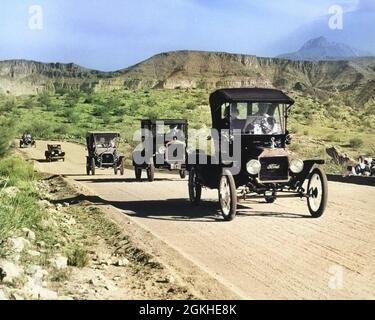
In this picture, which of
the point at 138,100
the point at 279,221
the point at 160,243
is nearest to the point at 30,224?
the point at 160,243

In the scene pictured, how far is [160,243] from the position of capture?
970 centimetres

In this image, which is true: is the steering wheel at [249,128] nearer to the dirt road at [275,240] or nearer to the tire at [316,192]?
Result: the tire at [316,192]

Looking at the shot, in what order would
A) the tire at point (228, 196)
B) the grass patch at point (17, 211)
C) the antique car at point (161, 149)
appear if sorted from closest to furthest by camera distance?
1. the grass patch at point (17, 211)
2. the tire at point (228, 196)
3. the antique car at point (161, 149)

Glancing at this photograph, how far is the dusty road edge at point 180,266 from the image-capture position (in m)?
6.79

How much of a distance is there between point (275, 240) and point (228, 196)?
2.23 m

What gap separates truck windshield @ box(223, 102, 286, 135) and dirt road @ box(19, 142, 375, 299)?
1802mm

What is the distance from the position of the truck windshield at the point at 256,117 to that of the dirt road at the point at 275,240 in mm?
1802

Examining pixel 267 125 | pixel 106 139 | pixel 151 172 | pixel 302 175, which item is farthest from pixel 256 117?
pixel 106 139

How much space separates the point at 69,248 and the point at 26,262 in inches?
61.8

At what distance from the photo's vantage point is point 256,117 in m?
13.0

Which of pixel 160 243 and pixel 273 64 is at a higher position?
pixel 273 64

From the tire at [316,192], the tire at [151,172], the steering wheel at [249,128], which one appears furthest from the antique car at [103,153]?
the tire at [316,192]
